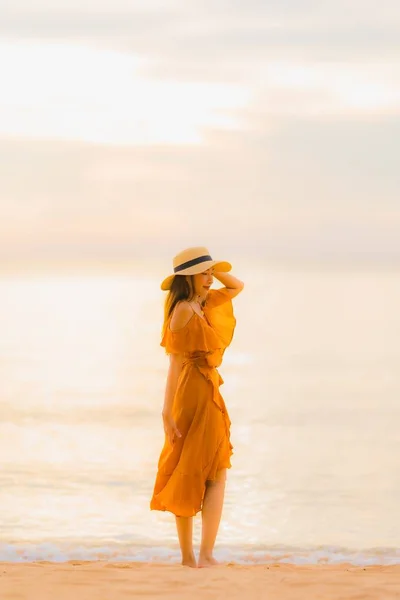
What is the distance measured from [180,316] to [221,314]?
0.36m

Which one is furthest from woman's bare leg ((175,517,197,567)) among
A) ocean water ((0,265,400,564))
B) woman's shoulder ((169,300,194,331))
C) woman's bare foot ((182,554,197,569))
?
ocean water ((0,265,400,564))

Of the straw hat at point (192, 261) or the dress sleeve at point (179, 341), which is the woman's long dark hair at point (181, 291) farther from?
the dress sleeve at point (179, 341)

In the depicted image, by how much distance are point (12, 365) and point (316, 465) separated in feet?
34.1

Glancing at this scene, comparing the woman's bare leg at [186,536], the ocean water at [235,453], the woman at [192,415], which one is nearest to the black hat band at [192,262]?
the woman at [192,415]

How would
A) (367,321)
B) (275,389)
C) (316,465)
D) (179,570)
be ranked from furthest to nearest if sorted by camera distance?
(367,321), (275,389), (316,465), (179,570)

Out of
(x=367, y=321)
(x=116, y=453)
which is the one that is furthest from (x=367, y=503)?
(x=367, y=321)

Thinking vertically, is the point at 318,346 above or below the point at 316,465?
above

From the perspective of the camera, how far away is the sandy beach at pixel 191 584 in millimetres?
6027

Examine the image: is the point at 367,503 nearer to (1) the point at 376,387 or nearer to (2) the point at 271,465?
(2) the point at 271,465

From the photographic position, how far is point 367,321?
106 feet

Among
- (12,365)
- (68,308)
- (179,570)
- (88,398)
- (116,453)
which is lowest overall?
(179,570)

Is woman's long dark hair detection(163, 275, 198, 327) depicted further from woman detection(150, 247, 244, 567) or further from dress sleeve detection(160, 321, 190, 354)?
dress sleeve detection(160, 321, 190, 354)

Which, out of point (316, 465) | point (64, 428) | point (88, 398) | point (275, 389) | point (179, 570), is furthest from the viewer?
point (275, 389)

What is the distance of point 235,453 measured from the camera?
40.0 feet
